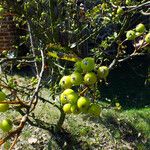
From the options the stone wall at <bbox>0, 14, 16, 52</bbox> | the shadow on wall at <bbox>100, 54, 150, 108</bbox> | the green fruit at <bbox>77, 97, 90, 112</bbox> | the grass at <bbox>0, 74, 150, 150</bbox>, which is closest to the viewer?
the green fruit at <bbox>77, 97, 90, 112</bbox>

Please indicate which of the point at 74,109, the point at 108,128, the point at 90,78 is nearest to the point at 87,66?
the point at 90,78

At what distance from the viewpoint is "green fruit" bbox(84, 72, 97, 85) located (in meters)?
1.63

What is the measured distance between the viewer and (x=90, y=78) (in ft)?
5.33

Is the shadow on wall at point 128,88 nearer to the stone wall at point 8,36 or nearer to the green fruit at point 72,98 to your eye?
the stone wall at point 8,36

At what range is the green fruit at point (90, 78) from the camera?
64.0 inches

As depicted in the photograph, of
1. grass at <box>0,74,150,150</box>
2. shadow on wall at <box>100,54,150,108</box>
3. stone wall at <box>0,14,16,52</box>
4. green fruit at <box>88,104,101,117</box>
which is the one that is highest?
green fruit at <box>88,104,101,117</box>

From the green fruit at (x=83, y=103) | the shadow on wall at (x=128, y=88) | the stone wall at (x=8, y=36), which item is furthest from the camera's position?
the stone wall at (x=8, y=36)

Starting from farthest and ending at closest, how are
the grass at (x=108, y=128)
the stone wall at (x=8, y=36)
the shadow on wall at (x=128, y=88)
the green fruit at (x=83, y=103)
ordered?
1. the stone wall at (x=8, y=36)
2. the shadow on wall at (x=128, y=88)
3. the grass at (x=108, y=128)
4. the green fruit at (x=83, y=103)

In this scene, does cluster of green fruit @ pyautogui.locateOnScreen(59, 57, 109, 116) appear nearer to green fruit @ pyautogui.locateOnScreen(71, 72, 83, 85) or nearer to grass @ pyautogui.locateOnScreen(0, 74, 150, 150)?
green fruit @ pyautogui.locateOnScreen(71, 72, 83, 85)

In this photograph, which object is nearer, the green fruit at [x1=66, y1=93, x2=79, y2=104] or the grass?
the green fruit at [x1=66, y1=93, x2=79, y2=104]

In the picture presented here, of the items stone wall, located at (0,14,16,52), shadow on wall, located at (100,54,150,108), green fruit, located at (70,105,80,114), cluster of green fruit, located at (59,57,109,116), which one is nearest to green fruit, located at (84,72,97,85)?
cluster of green fruit, located at (59,57,109,116)

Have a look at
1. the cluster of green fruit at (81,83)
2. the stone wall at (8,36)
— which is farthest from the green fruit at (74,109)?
the stone wall at (8,36)

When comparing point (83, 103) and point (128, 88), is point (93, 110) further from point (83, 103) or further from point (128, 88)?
point (128, 88)

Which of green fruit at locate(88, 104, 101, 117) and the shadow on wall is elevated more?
green fruit at locate(88, 104, 101, 117)
